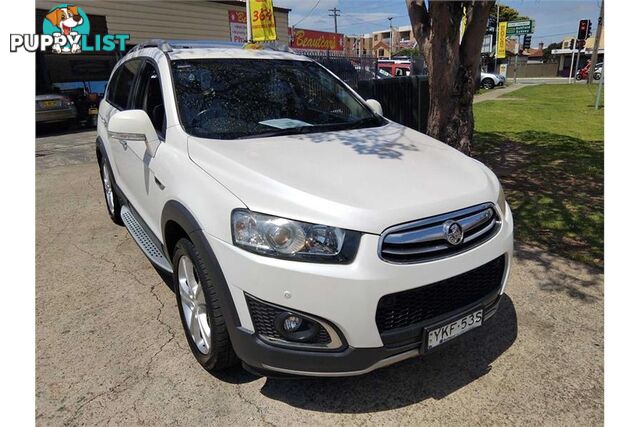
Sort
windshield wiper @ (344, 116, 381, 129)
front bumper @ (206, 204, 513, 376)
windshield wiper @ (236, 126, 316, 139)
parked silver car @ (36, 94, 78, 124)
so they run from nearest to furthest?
1. front bumper @ (206, 204, 513, 376)
2. windshield wiper @ (236, 126, 316, 139)
3. windshield wiper @ (344, 116, 381, 129)
4. parked silver car @ (36, 94, 78, 124)

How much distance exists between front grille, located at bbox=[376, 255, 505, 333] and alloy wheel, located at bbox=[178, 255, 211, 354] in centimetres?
101

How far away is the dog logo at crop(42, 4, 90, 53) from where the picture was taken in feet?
46.2

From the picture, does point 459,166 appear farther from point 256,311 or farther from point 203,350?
point 203,350

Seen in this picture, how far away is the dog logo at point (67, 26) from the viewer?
1409 cm

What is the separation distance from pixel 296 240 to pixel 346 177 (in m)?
0.50

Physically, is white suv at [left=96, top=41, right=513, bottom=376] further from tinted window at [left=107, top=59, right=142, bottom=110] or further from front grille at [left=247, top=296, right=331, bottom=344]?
tinted window at [left=107, top=59, right=142, bottom=110]

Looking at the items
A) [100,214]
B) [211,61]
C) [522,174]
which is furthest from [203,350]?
[522,174]

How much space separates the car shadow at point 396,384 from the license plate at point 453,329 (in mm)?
53

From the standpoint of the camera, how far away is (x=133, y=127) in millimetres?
2857

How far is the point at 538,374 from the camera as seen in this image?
2.62m

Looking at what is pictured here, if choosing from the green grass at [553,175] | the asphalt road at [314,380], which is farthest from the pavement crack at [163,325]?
the green grass at [553,175]

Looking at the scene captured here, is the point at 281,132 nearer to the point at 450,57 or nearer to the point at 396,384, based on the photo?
the point at 396,384

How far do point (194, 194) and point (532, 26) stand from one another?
54942 mm

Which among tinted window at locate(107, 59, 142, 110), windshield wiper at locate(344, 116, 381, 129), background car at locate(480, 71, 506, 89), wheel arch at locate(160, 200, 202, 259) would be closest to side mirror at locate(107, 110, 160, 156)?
wheel arch at locate(160, 200, 202, 259)
